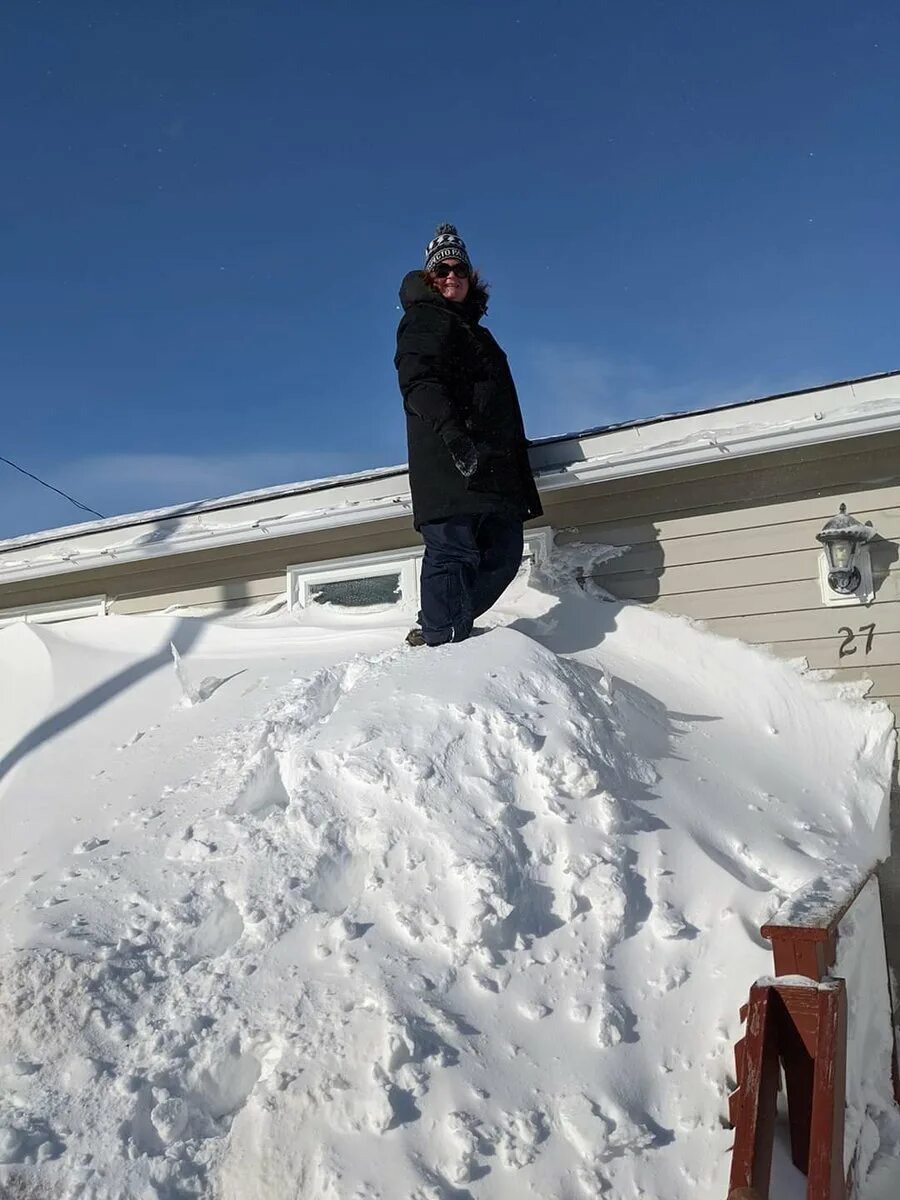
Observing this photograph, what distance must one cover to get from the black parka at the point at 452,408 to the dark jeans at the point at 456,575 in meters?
0.09

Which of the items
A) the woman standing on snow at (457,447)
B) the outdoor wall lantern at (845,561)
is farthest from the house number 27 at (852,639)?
the woman standing on snow at (457,447)

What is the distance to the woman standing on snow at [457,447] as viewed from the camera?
15.3 ft

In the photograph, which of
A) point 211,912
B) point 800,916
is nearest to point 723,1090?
point 800,916

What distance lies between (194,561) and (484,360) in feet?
9.75

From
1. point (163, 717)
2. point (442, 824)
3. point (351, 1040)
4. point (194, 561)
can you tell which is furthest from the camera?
point (194, 561)

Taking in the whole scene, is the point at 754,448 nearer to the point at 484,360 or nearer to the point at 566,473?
the point at 566,473

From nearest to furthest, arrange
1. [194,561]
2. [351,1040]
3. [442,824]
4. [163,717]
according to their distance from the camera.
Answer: [351,1040], [442,824], [163,717], [194,561]

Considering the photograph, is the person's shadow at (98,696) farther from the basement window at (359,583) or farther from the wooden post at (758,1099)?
the wooden post at (758,1099)

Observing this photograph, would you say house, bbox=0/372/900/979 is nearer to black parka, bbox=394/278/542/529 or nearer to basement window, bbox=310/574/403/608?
basement window, bbox=310/574/403/608

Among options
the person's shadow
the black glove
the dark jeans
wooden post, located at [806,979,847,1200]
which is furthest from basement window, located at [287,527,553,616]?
wooden post, located at [806,979,847,1200]

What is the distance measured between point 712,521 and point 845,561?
0.75 metres

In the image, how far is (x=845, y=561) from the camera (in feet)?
15.6

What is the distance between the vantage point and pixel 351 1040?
8.00ft

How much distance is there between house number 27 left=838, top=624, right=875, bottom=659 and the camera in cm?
481
